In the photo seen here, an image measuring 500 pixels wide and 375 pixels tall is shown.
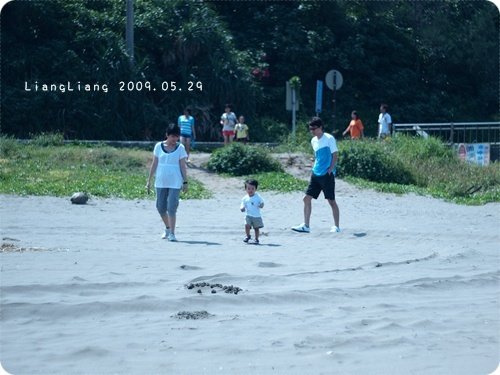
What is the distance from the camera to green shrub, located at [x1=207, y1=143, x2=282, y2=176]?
2244 cm

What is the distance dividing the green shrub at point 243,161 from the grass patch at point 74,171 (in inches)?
55.5

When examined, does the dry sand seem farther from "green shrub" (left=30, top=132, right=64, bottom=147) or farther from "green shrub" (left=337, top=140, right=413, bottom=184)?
"green shrub" (left=30, top=132, right=64, bottom=147)

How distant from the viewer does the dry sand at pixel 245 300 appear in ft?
24.1

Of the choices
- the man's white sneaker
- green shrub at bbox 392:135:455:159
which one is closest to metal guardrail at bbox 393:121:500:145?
green shrub at bbox 392:135:455:159

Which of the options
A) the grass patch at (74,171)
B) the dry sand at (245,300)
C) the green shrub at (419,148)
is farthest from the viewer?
the green shrub at (419,148)

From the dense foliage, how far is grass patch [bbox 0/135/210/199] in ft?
16.6

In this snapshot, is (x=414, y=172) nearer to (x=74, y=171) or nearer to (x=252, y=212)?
(x=74, y=171)

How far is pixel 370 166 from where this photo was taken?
885 inches

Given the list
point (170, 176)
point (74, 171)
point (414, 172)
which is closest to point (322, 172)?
point (170, 176)

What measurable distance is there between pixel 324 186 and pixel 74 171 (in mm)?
8205

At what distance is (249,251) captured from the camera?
1281cm

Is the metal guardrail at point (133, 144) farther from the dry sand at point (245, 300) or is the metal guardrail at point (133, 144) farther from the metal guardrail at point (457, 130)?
the dry sand at point (245, 300)

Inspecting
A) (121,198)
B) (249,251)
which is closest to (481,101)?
(121,198)

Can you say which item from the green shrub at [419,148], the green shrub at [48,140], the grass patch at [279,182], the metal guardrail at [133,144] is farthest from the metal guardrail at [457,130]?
the green shrub at [48,140]
